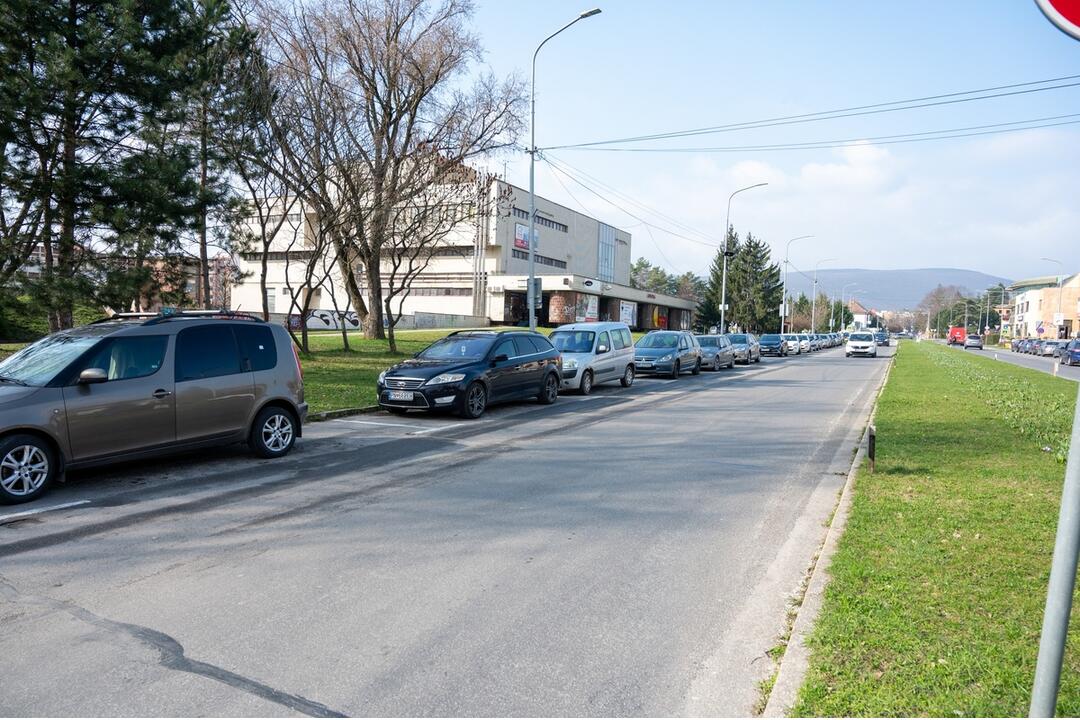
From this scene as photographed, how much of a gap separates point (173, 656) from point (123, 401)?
15.0 feet

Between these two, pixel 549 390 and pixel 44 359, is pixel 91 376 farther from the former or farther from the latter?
pixel 549 390

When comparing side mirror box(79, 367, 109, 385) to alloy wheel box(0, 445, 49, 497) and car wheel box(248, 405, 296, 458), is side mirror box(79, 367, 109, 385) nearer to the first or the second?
alloy wheel box(0, 445, 49, 497)

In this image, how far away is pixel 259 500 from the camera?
7168mm

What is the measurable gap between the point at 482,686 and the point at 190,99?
1463 cm

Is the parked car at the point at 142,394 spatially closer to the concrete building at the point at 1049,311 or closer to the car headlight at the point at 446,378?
the car headlight at the point at 446,378

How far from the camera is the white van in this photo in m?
18.8

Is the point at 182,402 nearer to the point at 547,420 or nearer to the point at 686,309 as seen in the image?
the point at 547,420

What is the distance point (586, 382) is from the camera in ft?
62.4

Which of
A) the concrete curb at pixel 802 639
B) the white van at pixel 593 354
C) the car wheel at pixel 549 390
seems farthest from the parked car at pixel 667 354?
the concrete curb at pixel 802 639

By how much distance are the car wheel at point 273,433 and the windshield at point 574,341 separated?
35.6ft

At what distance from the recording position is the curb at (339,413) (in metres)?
12.9

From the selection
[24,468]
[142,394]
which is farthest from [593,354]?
[24,468]

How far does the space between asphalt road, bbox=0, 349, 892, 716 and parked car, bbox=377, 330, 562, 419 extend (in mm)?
3574

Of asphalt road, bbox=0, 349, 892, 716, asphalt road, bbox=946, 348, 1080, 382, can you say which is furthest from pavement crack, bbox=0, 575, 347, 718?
asphalt road, bbox=946, 348, 1080, 382
